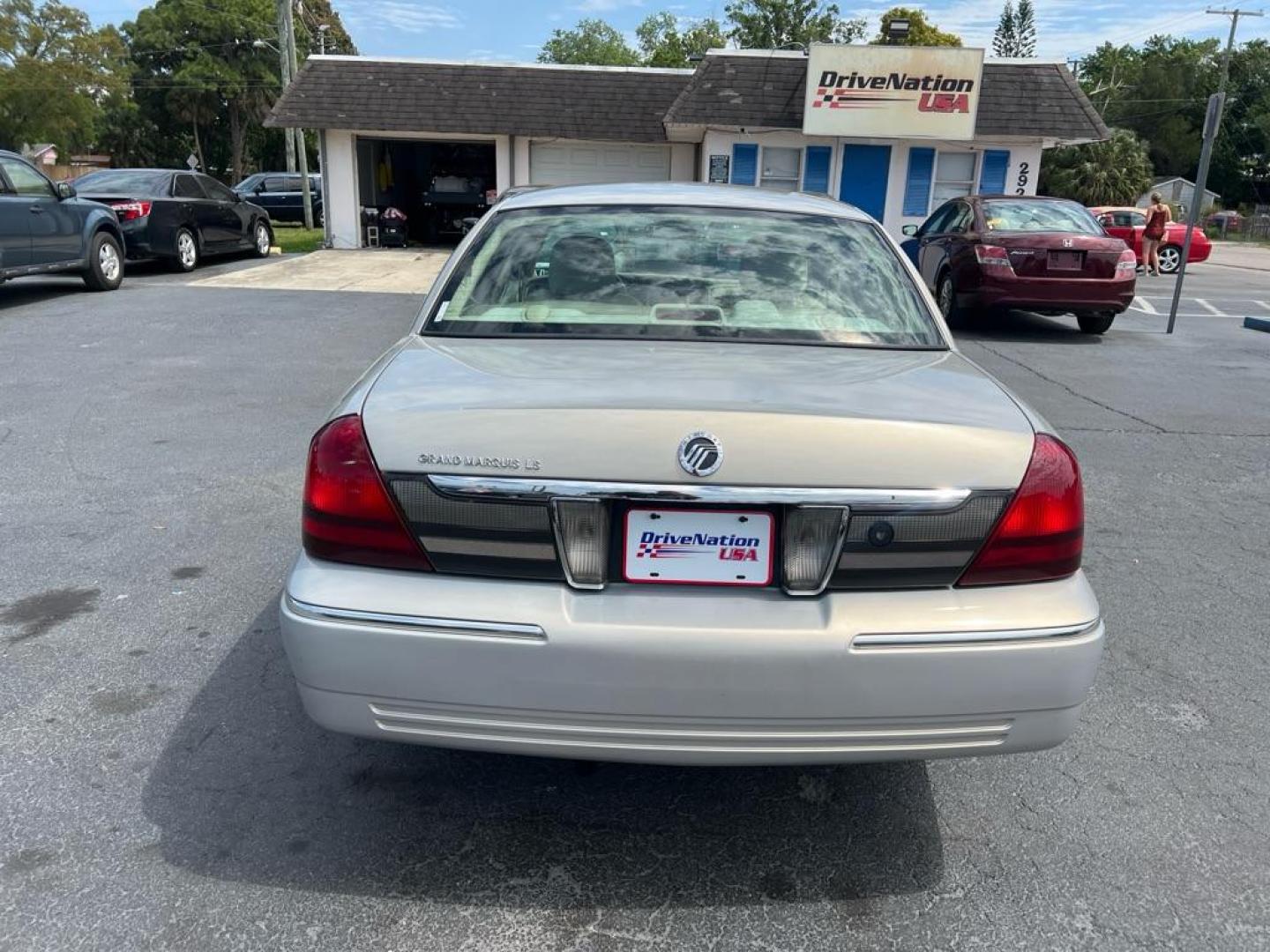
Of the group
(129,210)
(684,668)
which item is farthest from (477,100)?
(684,668)

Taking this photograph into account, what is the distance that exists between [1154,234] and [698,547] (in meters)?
22.5

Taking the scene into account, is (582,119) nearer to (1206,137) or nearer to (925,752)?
(1206,137)

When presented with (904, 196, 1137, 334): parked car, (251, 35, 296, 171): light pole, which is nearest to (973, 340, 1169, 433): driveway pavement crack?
(904, 196, 1137, 334): parked car

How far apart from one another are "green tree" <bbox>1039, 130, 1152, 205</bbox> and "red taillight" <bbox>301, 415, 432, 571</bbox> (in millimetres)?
49683

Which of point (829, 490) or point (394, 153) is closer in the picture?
point (829, 490)

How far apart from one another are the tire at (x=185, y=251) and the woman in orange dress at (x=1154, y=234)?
18735 millimetres

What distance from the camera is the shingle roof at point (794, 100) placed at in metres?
19.6

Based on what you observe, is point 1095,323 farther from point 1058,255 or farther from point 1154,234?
point 1154,234

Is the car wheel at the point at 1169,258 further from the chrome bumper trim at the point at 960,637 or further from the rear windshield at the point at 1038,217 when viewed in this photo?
the chrome bumper trim at the point at 960,637

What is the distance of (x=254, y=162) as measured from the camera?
63969mm

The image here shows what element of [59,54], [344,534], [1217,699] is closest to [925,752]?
[344,534]

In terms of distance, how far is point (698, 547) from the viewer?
2.12 meters

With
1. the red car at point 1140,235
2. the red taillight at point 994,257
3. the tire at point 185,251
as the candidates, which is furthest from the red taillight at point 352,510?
the red car at point 1140,235

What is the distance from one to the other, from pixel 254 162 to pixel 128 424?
64.5 m
